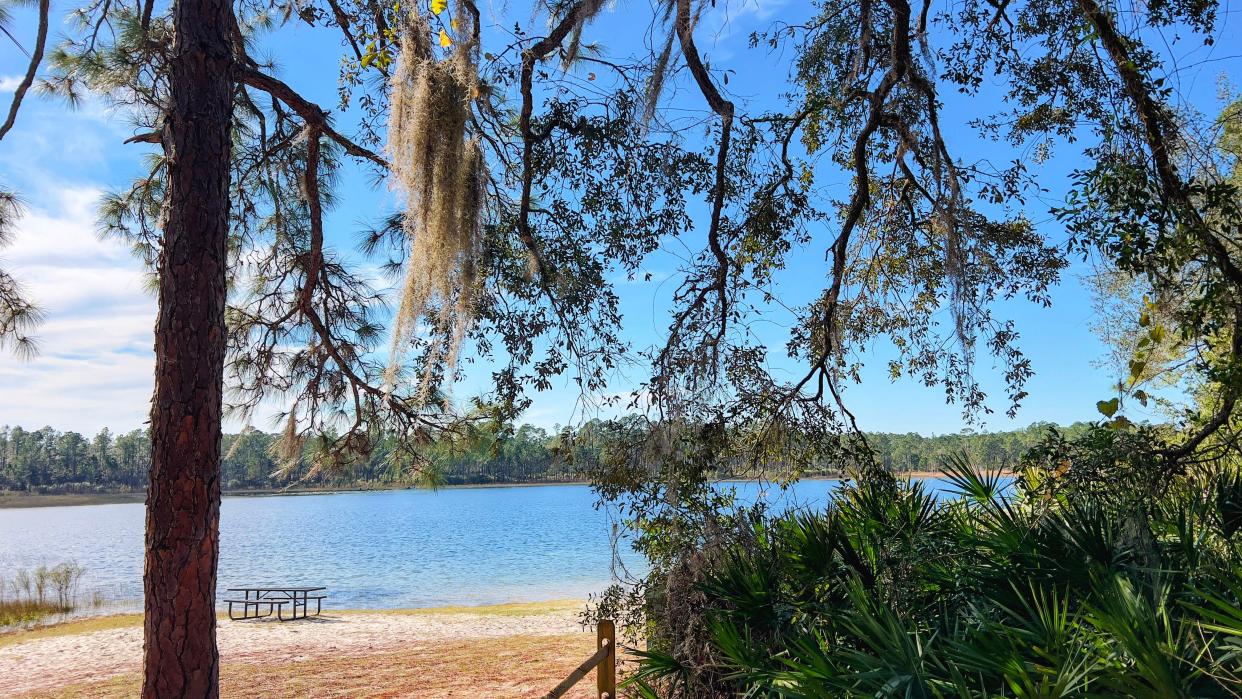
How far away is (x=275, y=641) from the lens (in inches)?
536

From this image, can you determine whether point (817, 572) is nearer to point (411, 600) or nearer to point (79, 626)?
point (79, 626)

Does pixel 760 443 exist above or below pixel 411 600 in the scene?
above

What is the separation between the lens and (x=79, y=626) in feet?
50.5

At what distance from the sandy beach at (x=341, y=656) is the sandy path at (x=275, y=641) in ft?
0.06

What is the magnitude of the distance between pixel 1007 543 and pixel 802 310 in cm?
270

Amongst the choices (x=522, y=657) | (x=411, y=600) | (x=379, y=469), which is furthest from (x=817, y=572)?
(x=411, y=600)

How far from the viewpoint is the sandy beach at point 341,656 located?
9.70 meters

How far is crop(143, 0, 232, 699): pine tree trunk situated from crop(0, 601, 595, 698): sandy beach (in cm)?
505

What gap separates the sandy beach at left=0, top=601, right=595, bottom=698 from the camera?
31.8 ft

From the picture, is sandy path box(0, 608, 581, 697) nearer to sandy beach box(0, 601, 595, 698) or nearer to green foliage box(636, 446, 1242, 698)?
sandy beach box(0, 601, 595, 698)

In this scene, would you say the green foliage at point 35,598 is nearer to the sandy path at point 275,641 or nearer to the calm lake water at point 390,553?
the calm lake water at point 390,553

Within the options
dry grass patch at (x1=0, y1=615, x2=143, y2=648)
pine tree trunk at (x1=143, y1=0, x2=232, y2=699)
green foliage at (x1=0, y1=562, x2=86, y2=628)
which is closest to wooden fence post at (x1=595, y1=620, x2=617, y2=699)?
pine tree trunk at (x1=143, y1=0, x2=232, y2=699)

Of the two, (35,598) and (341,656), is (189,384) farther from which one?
(35,598)

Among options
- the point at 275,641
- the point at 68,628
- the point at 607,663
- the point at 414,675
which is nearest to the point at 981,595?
the point at 607,663
